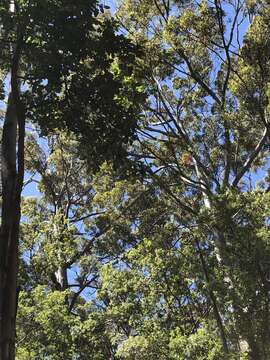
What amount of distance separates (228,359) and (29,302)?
5.21 m

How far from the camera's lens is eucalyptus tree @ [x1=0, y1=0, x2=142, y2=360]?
14.7 ft

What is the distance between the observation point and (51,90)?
496cm

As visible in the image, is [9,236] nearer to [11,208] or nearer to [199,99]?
[11,208]

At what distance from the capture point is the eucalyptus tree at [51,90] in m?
4.47

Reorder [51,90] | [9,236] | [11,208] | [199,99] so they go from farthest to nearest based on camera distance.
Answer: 1. [199,99]
2. [51,90]
3. [11,208]
4. [9,236]

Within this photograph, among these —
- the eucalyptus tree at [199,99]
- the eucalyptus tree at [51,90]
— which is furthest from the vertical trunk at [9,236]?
the eucalyptus tree at [199,99]

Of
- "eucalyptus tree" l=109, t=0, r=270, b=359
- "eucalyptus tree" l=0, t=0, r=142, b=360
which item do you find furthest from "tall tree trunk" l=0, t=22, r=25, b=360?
"eucalyptus tree" l=109, t=0, r=270, b=359

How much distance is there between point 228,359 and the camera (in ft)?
29.3

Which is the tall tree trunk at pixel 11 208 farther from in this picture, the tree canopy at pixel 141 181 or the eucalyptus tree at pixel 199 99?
the eucalyptus tree at pixel 199 99

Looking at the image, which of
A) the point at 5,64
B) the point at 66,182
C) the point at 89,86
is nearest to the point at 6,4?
the point at 5,64

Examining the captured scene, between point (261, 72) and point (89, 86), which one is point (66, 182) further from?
point (89, 86)

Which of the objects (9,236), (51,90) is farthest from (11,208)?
(51,90)

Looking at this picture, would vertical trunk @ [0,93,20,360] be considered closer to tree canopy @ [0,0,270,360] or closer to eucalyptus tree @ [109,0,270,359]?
tree canopy @ [0,0,270,360]

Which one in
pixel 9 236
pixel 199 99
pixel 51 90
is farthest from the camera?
pixel 199 99
